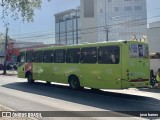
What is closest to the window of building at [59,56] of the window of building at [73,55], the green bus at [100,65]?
the green bus at [100,65]

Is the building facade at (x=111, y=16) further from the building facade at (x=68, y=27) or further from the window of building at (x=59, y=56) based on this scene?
the window of building at (x=59, y=56)

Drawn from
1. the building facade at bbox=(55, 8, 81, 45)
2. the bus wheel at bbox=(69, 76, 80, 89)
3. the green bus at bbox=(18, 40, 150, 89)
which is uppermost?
the building facade at bbox=(55, 8, 81, 45)

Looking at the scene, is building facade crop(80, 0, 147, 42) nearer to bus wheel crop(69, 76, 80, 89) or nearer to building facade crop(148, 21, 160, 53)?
building facade crop(148, 21, 160, 53)

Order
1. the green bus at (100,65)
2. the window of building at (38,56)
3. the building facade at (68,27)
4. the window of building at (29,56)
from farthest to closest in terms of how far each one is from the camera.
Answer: the building facade at (68,27) → the window of building at (29,56) → the window of building at (38,56) → the green bus at (100,65)

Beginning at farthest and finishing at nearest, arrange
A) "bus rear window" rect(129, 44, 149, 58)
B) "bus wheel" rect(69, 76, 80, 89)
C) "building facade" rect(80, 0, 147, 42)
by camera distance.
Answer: "building facade" rect(80, 0, 147, 42) < "bus wheel" rect(69, 76, 80, 89) < "bus rear window" rect(129, 44, 149, 58)

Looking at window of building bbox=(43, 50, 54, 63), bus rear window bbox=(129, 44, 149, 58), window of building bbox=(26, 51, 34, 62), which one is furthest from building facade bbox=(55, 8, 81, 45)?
bus rear window bbox=(129, 44, 149, 58)

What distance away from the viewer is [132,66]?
646 inches

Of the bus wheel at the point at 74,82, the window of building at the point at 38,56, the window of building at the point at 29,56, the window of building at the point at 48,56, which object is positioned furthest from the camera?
the window of building at the point at 29,56

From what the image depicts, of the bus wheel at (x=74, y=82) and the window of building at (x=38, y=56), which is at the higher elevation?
the window of building at (x=38, y=56)

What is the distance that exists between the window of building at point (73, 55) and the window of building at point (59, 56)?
55 centimetres

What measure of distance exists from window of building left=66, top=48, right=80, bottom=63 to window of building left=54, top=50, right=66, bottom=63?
0.55m

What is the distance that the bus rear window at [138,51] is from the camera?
16.7 meters

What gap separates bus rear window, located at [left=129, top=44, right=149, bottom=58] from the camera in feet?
54.6

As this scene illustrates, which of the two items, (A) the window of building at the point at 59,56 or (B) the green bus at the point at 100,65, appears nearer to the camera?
(B) the green bus at the point at 100,65
